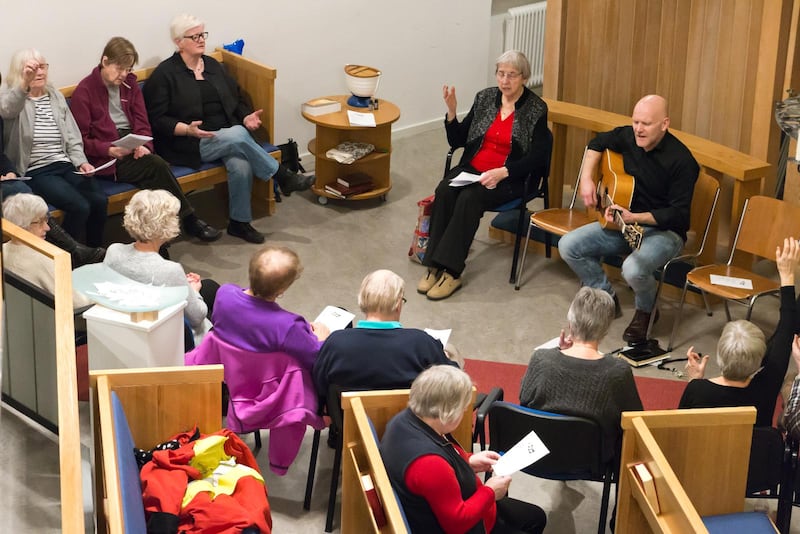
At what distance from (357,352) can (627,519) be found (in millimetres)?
1086

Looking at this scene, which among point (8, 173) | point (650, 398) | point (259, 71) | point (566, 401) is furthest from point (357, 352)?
point (259, 71)

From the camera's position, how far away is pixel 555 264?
255 inches

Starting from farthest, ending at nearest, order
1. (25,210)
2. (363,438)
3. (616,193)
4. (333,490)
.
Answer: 1. (616,193)
2. (25,210)
3. (333,490)
4. (363,438)

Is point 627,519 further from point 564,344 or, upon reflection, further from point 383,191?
point 383,191

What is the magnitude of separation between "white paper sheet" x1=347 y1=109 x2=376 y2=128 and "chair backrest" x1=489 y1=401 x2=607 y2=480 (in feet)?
11.4

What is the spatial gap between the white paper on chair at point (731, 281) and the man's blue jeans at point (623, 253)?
0.27m

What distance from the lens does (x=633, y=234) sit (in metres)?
5.54

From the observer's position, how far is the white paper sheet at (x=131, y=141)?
19.6ft

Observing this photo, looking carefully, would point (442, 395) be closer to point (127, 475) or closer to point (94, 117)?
point (127, 475)

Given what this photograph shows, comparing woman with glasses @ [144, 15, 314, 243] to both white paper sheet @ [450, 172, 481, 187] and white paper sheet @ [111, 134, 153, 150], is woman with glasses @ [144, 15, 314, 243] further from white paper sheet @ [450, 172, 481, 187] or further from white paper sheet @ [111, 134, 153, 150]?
white paper sheet @ [450, 172, 481, 187]

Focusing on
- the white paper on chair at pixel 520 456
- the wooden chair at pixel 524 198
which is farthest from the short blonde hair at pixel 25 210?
the wooden chair at pixel 524 198

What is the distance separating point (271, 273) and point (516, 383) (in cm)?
170

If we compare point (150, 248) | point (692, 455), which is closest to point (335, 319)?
point (150, 248)

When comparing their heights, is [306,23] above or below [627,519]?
above
